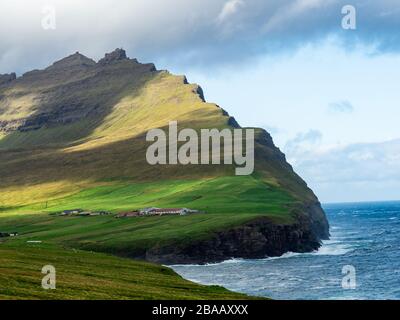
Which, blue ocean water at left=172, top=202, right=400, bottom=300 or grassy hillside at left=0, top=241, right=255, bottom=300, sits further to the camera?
blue ocean water at left=172, top=202, right=400, bottom=300

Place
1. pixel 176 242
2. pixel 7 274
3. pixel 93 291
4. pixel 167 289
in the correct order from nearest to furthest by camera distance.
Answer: pixel 93 291, pixel 7 274, pixel 167 289, pixel 176 242

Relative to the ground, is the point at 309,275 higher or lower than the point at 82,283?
A: lower

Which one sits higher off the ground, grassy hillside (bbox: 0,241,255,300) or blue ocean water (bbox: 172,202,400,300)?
grassy hillside (bbox: 0,241,255,300)

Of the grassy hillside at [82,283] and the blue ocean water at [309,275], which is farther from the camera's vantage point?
the blue ocean water at [309,275]

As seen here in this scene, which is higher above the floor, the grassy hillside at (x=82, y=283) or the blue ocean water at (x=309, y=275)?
the grassy hillside at (x=82, y=283)

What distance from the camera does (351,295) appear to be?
116000 mm

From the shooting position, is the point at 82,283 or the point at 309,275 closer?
the point at 82,283

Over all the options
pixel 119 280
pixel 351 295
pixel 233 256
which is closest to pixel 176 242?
pixel 233 256

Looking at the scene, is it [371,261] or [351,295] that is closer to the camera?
[351,295]
